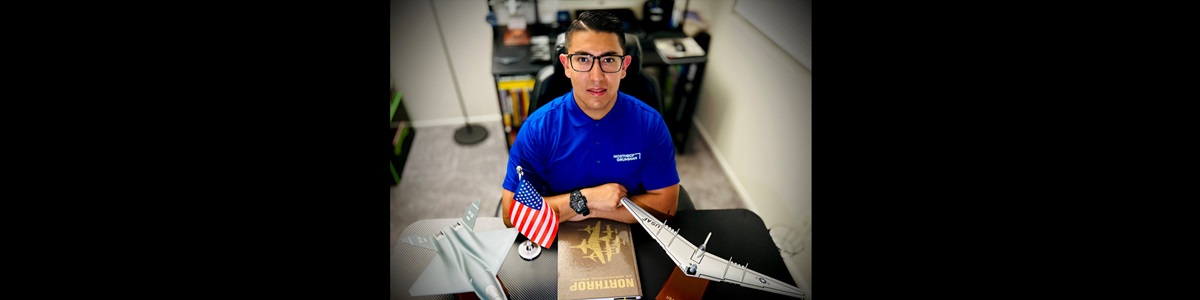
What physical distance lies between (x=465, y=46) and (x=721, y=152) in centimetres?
227

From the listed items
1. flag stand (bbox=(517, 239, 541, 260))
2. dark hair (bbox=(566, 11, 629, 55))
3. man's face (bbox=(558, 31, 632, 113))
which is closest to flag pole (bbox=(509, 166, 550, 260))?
flag stand (bbox=(517, 239, 541, 260))

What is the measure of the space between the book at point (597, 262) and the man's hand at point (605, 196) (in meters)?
0.05

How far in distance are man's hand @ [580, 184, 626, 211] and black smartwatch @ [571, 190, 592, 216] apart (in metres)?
0.02

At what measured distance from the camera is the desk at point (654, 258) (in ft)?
3.75

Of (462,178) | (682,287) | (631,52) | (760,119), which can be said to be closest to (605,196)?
(682,287)

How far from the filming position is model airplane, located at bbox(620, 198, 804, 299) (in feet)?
3.60

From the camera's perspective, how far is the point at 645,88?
5.95ft

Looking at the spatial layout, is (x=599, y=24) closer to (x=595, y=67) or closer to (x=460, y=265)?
(x=595, y=67)

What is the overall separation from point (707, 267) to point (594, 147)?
22.0 inches

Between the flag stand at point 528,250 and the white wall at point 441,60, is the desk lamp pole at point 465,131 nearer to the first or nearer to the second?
the white wall at point 441,60

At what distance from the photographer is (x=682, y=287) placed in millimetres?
1129

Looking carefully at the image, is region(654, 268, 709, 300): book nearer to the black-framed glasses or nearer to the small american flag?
the small american flag
